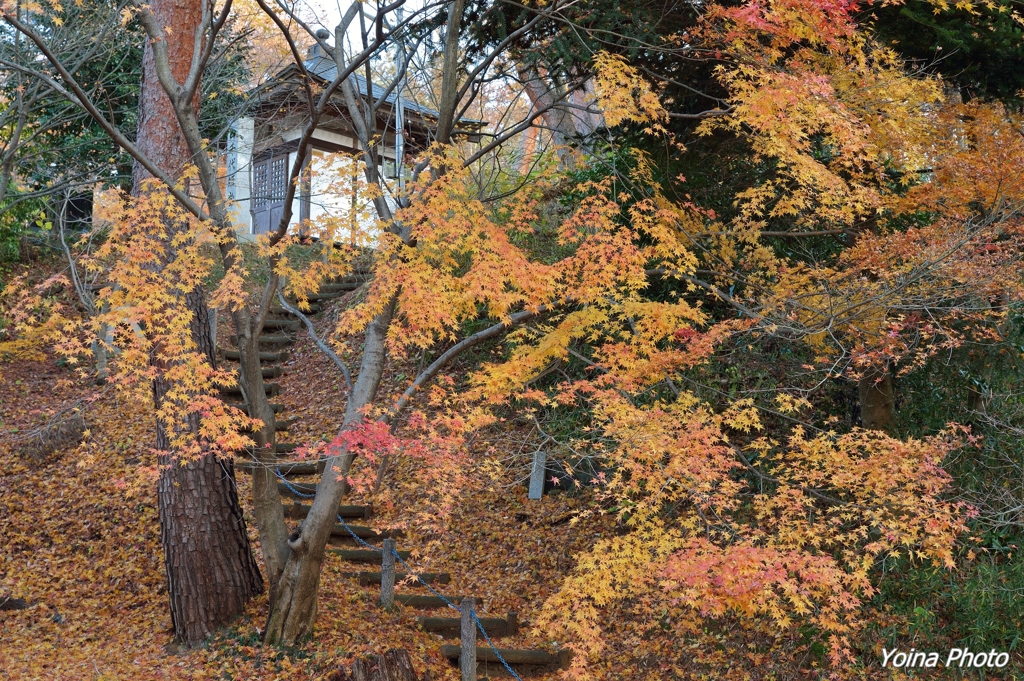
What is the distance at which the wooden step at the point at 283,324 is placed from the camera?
1557 centimetres

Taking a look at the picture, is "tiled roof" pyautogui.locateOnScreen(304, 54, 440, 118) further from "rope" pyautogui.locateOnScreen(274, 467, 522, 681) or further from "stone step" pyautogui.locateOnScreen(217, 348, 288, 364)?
"rope" pyautogui.locateOnScreen(274, 467, 522, 681)

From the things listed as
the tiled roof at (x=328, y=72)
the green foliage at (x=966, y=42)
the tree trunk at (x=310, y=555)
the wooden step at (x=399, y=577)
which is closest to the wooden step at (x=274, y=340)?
the tiled roof at (x=328, y=72)

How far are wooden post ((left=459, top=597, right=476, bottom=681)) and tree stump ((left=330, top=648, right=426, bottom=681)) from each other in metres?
0.48

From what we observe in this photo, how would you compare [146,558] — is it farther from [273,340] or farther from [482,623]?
[273,340]

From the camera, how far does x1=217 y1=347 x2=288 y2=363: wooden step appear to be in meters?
14.1

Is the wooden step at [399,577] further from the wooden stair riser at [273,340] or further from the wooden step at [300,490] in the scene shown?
the wooden stair riser at [273,340]

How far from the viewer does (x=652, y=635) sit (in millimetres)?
8844

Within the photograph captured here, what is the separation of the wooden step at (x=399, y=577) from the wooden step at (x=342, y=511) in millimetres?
1321

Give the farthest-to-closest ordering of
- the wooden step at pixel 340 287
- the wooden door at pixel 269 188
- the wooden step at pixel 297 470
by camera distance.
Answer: the wooden door at pixel 269 188 < the wooden step at pixel 340 287 < the wooden step at pixel 297 470

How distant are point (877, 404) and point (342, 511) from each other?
6.92 m

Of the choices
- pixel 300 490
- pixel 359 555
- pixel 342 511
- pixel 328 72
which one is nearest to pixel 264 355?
pixel 300 490

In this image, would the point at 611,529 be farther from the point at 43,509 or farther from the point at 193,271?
the point at 43,509

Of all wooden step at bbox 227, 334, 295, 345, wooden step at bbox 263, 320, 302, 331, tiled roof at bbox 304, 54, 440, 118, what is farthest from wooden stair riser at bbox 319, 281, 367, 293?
tiled roof at bbox 304, 54, 440, 118

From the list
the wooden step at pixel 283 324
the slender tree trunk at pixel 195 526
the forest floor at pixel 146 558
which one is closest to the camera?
the forest floor at pixel 146 558
